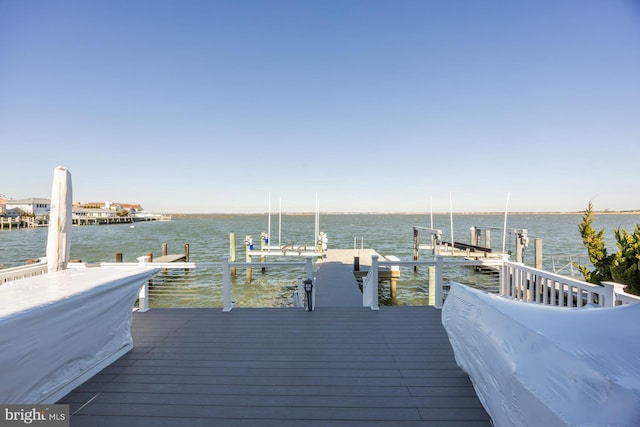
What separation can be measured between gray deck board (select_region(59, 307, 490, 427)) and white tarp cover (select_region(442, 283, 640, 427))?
26.3 inches

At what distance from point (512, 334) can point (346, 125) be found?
16210 mm

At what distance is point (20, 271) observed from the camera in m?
4.27

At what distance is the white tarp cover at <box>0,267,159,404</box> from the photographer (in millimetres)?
2102

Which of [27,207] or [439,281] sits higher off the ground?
[27,207]

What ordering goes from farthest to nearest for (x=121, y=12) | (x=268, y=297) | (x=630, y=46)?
(x=268, y=297)
(x=121, y=12)
(x=630, y=46)

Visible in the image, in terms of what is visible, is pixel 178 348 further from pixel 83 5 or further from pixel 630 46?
pixel 630 46

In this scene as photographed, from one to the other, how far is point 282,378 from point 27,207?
84863mm

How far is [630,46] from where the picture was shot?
7.52m

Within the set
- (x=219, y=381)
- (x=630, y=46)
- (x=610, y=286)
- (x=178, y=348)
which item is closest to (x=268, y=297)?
(x=178, y=348)

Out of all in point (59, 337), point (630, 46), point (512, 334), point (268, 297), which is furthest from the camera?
point (268, 297)

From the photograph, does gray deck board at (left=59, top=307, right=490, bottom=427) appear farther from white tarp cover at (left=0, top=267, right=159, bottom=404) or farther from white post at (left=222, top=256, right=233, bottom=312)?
white post at (left=222, top=256, right=233, bottom=312)

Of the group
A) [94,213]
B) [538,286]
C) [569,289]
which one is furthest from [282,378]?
[94,213]

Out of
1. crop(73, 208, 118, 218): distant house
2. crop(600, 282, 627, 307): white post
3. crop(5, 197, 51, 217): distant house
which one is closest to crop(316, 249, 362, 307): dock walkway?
crop(600, 282, 627, 307): white post

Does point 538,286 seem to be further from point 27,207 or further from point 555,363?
point 27,207
